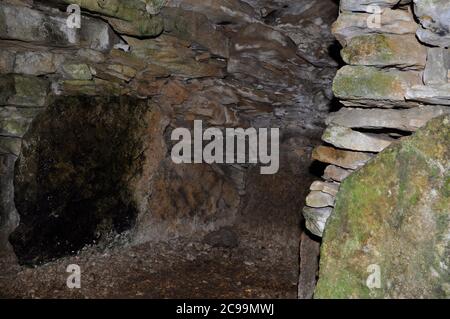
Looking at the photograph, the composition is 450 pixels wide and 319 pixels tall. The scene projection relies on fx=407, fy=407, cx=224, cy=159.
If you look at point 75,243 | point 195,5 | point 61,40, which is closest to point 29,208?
point 75,243

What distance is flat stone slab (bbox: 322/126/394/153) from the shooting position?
2.34 metres

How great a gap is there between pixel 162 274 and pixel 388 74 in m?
4.01

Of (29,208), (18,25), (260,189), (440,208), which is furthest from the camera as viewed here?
(260,189)

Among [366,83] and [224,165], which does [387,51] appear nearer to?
[366,83]

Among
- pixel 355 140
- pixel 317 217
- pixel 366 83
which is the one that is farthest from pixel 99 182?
pixel 366 83

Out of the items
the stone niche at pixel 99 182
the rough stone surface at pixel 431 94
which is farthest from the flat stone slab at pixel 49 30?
the rough stone surface at pixel 431 94

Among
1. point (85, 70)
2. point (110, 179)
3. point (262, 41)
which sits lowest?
point (110, 179)

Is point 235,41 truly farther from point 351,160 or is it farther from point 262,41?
point 351,160

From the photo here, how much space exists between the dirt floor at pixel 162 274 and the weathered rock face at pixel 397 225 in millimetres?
2829

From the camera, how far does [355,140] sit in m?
2.38

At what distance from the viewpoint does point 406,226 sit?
209 cm

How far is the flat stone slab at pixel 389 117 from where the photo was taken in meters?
2.16

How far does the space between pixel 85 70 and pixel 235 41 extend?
5.75 ft

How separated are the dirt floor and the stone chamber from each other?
0.03 metres
